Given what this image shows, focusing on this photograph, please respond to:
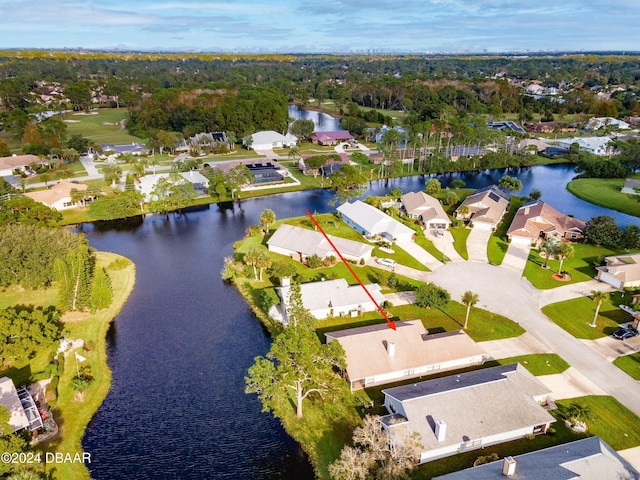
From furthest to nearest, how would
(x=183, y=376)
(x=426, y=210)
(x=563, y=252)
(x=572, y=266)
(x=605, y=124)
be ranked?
(x=605, y=124) < (x=426, y=210) < (x=572, y=266) < (x=563, y=252) < (x=183, y=376)

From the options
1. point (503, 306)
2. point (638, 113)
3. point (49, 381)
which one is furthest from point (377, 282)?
point (638, 113)

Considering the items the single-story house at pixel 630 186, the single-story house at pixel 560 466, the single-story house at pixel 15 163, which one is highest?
the single-story house at pixel 15 163

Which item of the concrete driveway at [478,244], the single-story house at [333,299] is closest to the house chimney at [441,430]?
the single-story house at [333,299]

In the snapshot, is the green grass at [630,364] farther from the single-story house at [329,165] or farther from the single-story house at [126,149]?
the single-story house at [126,149]

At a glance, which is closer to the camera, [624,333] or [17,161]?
[624,333]

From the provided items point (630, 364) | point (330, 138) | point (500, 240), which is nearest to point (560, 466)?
point (630, 364)

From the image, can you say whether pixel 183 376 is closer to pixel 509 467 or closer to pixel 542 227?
pixel 509 467

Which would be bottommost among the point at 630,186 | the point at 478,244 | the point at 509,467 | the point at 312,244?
the point at 478,244
